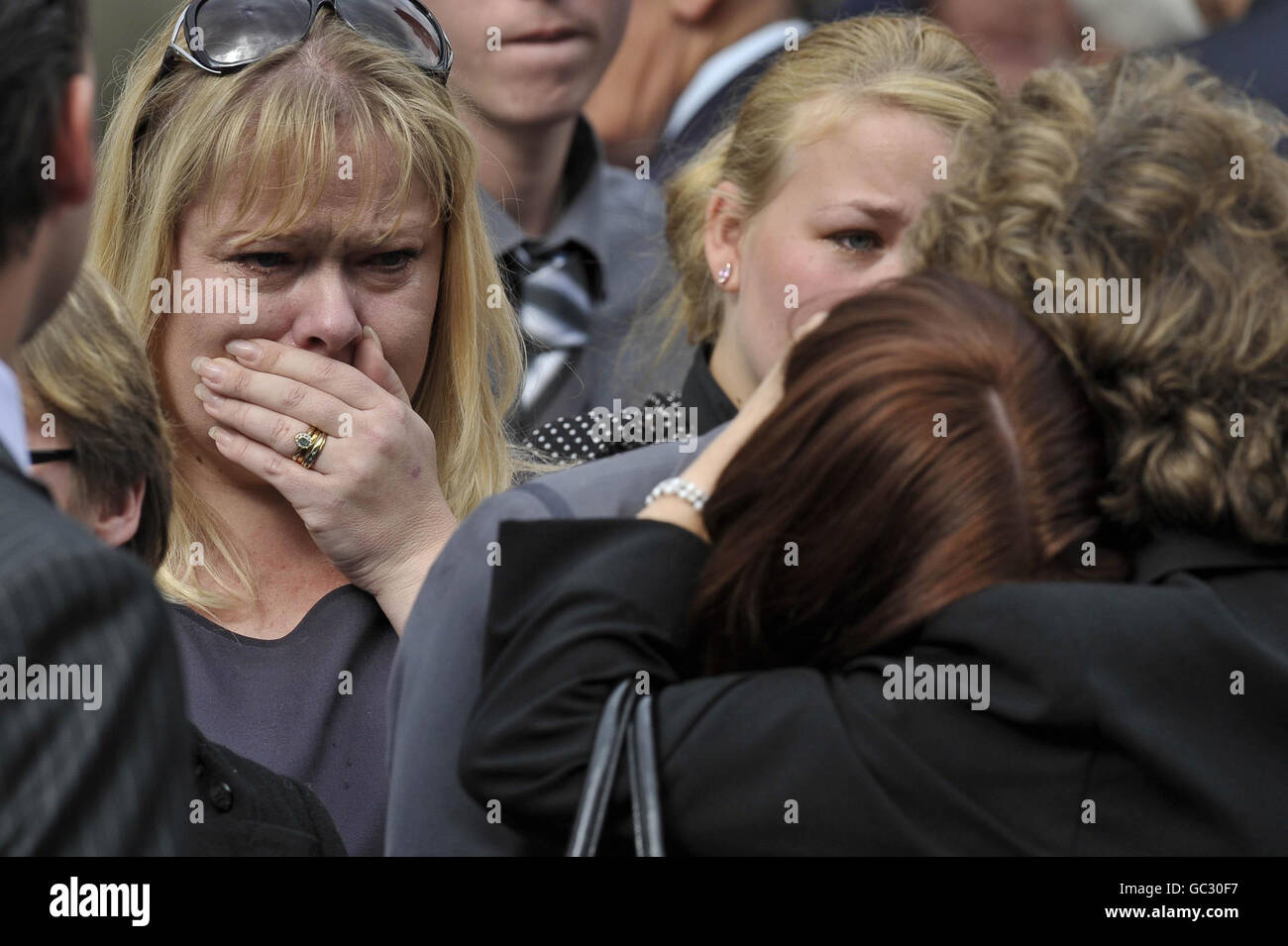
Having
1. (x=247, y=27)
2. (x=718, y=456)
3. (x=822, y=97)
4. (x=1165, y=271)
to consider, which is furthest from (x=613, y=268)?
(x=1165, y=271)

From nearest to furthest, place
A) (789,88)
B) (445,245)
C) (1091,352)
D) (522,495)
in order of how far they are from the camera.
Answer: (1091,352) < (522,495) < (445,245) < (789,88)

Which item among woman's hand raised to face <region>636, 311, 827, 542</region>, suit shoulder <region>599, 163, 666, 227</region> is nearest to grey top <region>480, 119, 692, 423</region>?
suit shoulder <region>599, 163, 666, 227</region>

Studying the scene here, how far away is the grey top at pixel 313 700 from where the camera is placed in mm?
2250

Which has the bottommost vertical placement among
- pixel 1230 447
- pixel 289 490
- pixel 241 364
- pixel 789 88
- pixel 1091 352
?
pixel 1230 447

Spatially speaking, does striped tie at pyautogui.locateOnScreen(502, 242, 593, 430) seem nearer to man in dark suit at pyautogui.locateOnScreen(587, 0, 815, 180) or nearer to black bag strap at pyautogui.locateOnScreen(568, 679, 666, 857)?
man in dark suit at pyautogui.locateOnScreen(587, 0, 815, 180)

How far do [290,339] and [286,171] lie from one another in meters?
0.25

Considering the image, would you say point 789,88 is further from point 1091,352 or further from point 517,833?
point 517,833

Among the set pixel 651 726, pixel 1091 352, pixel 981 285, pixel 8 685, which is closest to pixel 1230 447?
pixel 1091 352

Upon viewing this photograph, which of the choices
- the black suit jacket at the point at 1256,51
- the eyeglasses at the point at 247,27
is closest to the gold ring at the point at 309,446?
the eyeglasses at the point at 247,27

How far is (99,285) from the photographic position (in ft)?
6.31

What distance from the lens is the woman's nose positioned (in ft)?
7.89

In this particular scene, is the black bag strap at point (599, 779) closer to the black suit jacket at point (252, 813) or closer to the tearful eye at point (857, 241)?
the black suit jacket at point (252, 813)

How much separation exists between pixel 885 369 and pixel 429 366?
131 centimetres

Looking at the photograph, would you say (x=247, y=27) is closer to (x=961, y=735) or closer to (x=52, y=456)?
(x=52, y=456)
